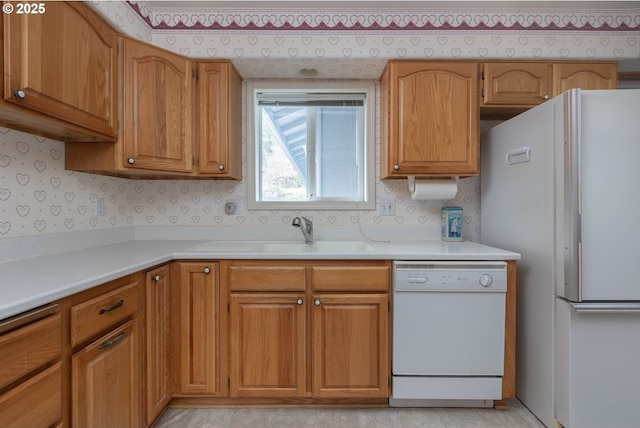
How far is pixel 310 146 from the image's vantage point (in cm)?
244

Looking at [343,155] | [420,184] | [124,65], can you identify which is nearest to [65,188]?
[124,65]

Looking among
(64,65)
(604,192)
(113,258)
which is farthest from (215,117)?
(604,192)

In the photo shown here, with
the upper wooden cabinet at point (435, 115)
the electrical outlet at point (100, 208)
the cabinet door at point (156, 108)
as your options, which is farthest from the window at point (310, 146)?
the electrical outlet at point (100, 208)

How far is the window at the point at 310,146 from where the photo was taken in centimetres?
242

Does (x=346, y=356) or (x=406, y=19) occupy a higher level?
(x=406, y=19)

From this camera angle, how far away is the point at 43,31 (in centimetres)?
120

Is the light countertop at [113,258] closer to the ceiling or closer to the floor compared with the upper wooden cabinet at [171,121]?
closer to the floor

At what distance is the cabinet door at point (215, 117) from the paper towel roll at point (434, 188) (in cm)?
126

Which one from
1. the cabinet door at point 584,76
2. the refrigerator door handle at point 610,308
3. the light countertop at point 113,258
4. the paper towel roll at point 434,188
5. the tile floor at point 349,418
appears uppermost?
the cabinet door at point 584,76

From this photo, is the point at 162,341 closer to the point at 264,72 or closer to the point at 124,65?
the point at 124,65

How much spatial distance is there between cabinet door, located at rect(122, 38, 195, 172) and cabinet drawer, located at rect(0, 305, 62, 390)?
3.29 feet

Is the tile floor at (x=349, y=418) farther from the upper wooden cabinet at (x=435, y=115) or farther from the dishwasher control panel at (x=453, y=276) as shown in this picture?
the upper wooden cabinet at (x=435, y=115)

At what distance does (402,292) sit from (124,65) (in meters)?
1.93

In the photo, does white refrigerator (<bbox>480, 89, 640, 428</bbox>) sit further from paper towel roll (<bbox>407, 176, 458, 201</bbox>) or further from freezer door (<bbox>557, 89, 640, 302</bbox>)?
paper towel roll (<bbox>407, 176, 458, 201</bbox>)
